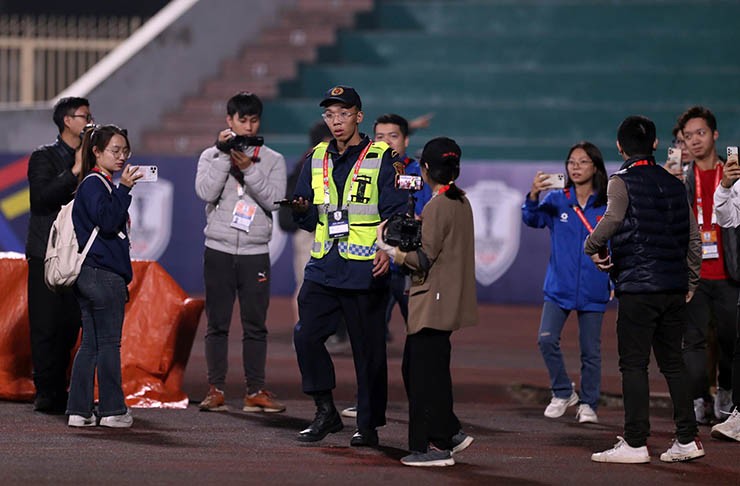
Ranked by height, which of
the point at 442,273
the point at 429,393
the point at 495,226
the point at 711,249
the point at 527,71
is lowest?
the point at 429,393

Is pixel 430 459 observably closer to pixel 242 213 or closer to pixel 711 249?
pixel 711 249

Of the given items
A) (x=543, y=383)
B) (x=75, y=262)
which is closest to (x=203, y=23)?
(x=543, y=383)

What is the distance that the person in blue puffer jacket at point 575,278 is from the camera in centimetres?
1035

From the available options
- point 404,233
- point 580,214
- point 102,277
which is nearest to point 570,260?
point 580,214

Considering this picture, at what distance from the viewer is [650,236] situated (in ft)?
27.7

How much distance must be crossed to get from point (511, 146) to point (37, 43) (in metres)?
8.60

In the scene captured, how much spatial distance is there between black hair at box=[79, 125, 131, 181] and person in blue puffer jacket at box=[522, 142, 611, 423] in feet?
9.61

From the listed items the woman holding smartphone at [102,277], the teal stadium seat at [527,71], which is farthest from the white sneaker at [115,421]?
the teal stadium seat at [527,71]

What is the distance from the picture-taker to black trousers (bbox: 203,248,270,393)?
34.1 feet

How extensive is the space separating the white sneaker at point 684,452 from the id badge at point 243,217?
3.41m

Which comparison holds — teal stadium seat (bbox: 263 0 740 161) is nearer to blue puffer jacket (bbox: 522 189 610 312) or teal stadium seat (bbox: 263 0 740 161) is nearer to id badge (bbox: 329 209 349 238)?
blue puffer jacket (bbox: 522 189 610 312)

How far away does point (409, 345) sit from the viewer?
8.36 meters

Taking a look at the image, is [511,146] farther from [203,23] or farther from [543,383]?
[543,383]

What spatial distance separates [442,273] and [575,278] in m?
2.40
